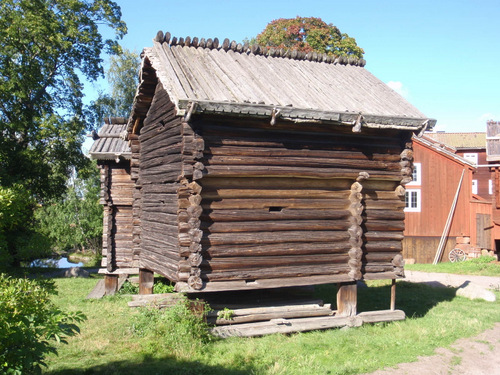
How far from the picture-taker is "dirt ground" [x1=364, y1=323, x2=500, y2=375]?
8.46 metres

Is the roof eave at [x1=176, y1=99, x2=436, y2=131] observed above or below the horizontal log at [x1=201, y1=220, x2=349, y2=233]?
above

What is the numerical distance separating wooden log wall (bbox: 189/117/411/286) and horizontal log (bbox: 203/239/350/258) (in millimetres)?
20

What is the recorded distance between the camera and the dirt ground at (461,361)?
8.46 metres

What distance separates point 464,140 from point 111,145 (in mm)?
33660

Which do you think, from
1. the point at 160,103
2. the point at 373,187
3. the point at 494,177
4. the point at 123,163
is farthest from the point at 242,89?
the point at 494,177

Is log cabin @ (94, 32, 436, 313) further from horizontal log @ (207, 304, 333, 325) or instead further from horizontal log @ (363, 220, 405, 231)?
horizontal log @ (207, 304, 333, 325)

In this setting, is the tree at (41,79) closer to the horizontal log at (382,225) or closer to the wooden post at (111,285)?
the wooden post at (111,285)

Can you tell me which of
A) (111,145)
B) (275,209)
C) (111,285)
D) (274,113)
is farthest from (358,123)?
(111,285)

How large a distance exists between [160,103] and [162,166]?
1509mm

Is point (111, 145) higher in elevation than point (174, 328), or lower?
higher

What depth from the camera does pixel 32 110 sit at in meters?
22.1

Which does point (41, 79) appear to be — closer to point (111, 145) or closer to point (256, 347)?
point (111, 145)

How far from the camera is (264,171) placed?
32.9 feet

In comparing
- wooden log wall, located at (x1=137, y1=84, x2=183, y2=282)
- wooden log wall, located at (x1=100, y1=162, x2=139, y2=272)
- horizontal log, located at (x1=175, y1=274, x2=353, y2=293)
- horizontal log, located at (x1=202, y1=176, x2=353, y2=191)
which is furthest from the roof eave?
wooden log wall, located at (x1=100, y1=162, x2=139, y2=272)
